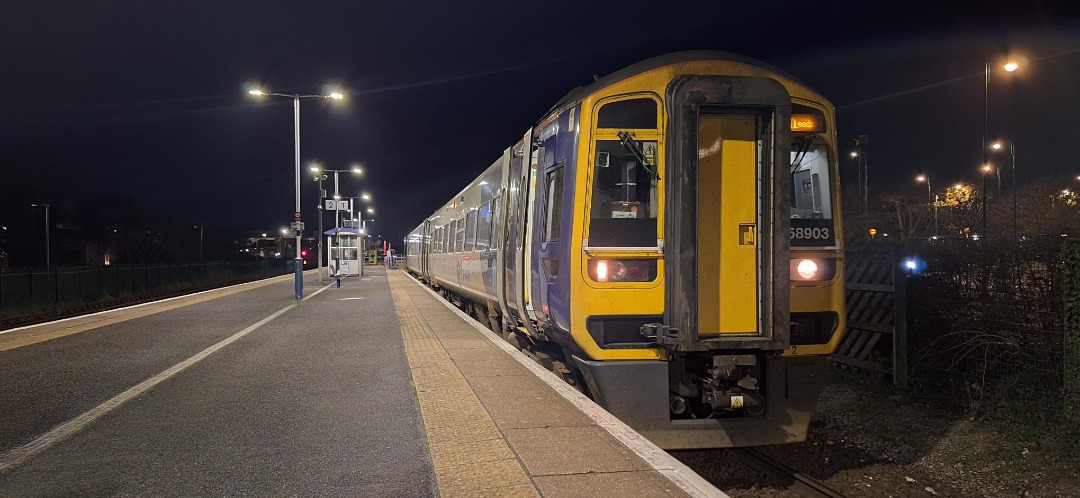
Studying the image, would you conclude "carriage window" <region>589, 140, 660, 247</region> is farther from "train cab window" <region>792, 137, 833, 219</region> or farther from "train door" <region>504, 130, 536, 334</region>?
"train door" <region>504, 130, 536, 334</region>

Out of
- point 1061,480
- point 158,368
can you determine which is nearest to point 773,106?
point 1061,480

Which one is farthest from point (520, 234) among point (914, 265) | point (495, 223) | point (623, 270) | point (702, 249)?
point (914, 265)

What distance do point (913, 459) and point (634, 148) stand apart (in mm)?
4129

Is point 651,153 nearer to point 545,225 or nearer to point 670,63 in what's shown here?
point 670,63

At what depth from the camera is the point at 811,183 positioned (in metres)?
5.79

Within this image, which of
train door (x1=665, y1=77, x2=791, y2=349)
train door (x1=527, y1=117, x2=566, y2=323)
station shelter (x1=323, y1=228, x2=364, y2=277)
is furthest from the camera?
station shelter (x1=323, y1=228, x2=364, y2=277)

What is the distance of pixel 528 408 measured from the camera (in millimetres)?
5883

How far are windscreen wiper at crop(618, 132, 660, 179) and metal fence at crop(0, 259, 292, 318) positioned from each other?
18.3m

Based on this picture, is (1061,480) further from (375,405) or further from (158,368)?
(158,368)

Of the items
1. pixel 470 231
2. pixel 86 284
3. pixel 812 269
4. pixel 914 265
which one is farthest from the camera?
pixel 86 284

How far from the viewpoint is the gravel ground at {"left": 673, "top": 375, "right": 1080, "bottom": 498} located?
5.51m

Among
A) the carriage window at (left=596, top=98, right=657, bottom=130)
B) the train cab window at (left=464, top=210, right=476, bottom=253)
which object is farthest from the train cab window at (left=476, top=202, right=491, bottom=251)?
the carriage window at (left=596, top=98, right=657, bottom=130)

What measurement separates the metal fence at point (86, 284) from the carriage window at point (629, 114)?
18.2m

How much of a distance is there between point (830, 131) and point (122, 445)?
20.8ft
